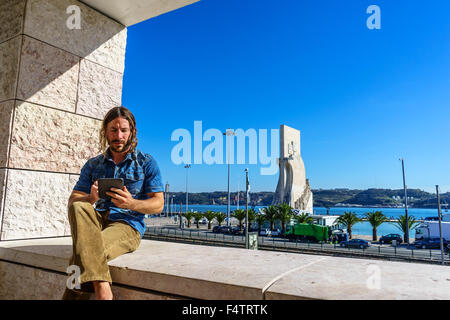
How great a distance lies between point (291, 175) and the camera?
58.3m

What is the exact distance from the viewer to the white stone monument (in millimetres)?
57281

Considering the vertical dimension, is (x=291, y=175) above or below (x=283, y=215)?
above

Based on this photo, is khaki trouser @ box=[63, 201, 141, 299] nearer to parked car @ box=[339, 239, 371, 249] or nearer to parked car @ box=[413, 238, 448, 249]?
parked car @ box=[339, 239, 371, 249]

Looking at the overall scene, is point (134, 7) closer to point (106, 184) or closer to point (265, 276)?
point (106, 184)

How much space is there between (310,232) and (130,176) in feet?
112

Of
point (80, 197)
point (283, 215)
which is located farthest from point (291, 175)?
point (80, 197)

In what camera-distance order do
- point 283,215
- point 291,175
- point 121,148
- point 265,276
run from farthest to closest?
1. point 291,175
2. point 283,215
3. point 121,148
4. point 265,276

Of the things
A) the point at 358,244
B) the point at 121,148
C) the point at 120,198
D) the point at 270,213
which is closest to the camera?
the point at 120,198

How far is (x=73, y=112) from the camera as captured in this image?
3.71m

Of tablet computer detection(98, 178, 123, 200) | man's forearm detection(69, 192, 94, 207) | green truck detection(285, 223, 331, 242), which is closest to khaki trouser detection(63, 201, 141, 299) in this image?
tablet computer detection(98, 178, 123, 200)

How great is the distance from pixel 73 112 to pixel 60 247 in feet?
5.68

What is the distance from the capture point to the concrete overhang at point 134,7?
3.70 metres
